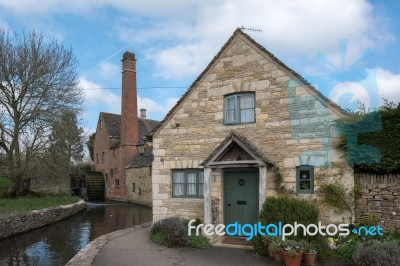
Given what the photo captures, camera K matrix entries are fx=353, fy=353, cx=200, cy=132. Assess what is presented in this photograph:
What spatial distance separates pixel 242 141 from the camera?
10227 mm

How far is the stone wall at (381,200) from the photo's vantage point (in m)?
8.73

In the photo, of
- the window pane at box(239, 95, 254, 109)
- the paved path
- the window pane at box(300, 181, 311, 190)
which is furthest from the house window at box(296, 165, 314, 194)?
the window pane at box(239, 95, 254, 109)

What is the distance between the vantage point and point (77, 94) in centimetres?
2273

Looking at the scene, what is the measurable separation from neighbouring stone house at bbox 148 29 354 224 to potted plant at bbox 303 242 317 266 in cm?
162

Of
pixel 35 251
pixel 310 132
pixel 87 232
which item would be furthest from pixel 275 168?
pixel 87 232

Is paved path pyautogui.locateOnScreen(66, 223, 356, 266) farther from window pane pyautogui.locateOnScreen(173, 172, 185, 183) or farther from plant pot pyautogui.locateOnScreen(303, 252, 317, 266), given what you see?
window pane pyautogui.locateOnScreen(173, 172, 185, 183)

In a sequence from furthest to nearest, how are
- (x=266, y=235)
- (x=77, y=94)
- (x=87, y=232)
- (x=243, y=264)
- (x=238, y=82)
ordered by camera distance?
(x=77, y=94), (x=87, y=232), (x=238, y=82), (x=266, y=235), (x=243, y=264)

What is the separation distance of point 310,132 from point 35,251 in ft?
32.5

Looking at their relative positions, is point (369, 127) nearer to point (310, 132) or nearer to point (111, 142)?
point (310, 132)

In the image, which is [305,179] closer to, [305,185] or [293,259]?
[305,185]

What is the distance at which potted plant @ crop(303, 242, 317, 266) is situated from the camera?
7980mm

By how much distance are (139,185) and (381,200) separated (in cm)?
2354

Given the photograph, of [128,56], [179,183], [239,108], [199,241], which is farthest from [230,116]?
[128,56]

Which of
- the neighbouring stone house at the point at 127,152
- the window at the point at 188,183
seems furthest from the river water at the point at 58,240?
the neighbouring stone house at the point at 127,152
